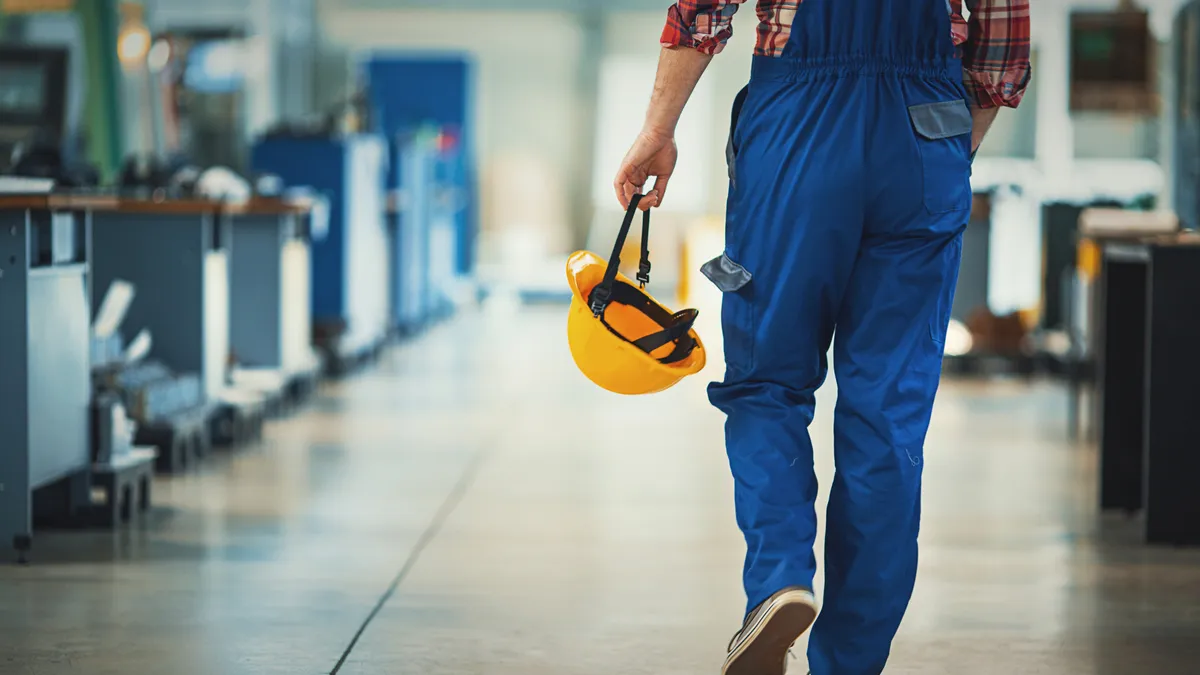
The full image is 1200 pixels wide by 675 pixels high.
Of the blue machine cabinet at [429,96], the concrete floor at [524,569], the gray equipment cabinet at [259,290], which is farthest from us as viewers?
the blue machine cabinet at [429,96]

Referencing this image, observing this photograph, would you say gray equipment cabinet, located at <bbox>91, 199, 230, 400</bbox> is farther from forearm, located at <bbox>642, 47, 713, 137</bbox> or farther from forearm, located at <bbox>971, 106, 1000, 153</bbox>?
forearm, located at <bbox>971, 106, 1000, 153</bbox>

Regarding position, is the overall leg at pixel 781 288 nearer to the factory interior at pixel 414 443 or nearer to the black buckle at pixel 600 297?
the black buckle at pixel 600 297

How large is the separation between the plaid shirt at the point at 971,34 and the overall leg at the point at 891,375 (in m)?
0.13

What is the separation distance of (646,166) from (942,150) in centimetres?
45

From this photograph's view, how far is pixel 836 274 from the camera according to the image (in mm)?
2303

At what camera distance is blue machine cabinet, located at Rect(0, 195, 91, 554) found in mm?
3646

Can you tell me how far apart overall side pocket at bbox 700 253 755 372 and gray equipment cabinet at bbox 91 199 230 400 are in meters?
3.51

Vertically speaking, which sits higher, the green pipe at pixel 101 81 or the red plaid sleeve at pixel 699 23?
the green pipe at pixel 101 81

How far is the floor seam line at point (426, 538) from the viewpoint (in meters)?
2.94

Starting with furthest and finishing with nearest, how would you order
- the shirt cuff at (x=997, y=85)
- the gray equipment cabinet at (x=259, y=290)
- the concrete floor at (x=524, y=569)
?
the gray equipment cabinet at (x=259, y=290), the concrete floor at (x=524, y=569), the shirt cuff at (x=997, y=85)

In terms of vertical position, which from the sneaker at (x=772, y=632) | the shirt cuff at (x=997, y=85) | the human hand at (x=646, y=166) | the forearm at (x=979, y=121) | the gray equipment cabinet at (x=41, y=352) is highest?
the shirt cuff at (x=997, y=85)

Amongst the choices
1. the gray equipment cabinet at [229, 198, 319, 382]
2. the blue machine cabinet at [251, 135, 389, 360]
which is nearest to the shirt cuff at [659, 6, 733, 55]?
the gray equipment cabinet at [229, 198, 319, 382]

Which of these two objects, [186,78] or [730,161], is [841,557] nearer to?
[730,161]

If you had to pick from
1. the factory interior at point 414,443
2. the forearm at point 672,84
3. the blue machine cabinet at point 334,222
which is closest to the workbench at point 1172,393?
the factory interior at point 414,443
